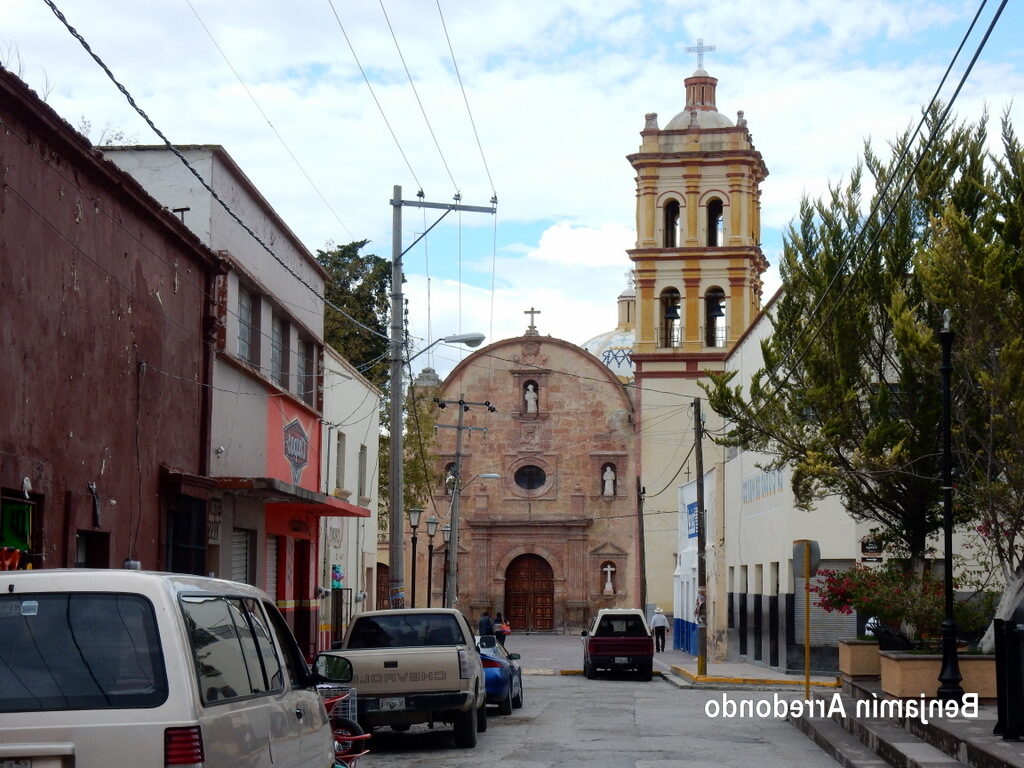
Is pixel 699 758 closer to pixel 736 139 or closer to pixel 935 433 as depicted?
pixel 935 433

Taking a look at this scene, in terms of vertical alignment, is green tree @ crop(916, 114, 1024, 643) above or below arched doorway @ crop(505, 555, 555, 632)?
above

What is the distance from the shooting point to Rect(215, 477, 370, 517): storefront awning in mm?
19641

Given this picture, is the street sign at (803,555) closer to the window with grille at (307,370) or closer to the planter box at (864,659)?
the planter box at (864,659)

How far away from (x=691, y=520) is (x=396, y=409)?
25060 mm

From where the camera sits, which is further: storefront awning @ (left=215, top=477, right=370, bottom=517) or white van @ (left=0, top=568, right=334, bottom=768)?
storefront awning @ (left=215, top=477, right=370, bottom=517)

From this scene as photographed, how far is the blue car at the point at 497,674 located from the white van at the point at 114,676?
47.7ft

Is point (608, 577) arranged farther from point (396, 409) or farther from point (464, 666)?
point (464, 666)

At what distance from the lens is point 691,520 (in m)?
48.3

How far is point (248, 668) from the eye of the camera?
6.93m

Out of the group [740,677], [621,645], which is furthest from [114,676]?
[621,645]

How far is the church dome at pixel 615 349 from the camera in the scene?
81.2 metres

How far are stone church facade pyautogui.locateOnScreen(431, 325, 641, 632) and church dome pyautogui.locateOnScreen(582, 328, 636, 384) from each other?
12951 mm

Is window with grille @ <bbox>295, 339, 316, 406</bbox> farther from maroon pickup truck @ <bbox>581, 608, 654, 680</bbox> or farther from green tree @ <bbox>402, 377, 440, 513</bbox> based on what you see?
green tree @ <bbox>402, 377, 440, 513</bbox>

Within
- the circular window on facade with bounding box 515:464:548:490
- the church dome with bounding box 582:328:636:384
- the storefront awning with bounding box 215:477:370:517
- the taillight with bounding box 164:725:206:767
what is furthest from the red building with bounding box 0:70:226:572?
the church dome with bounding box 582:328:636:384
